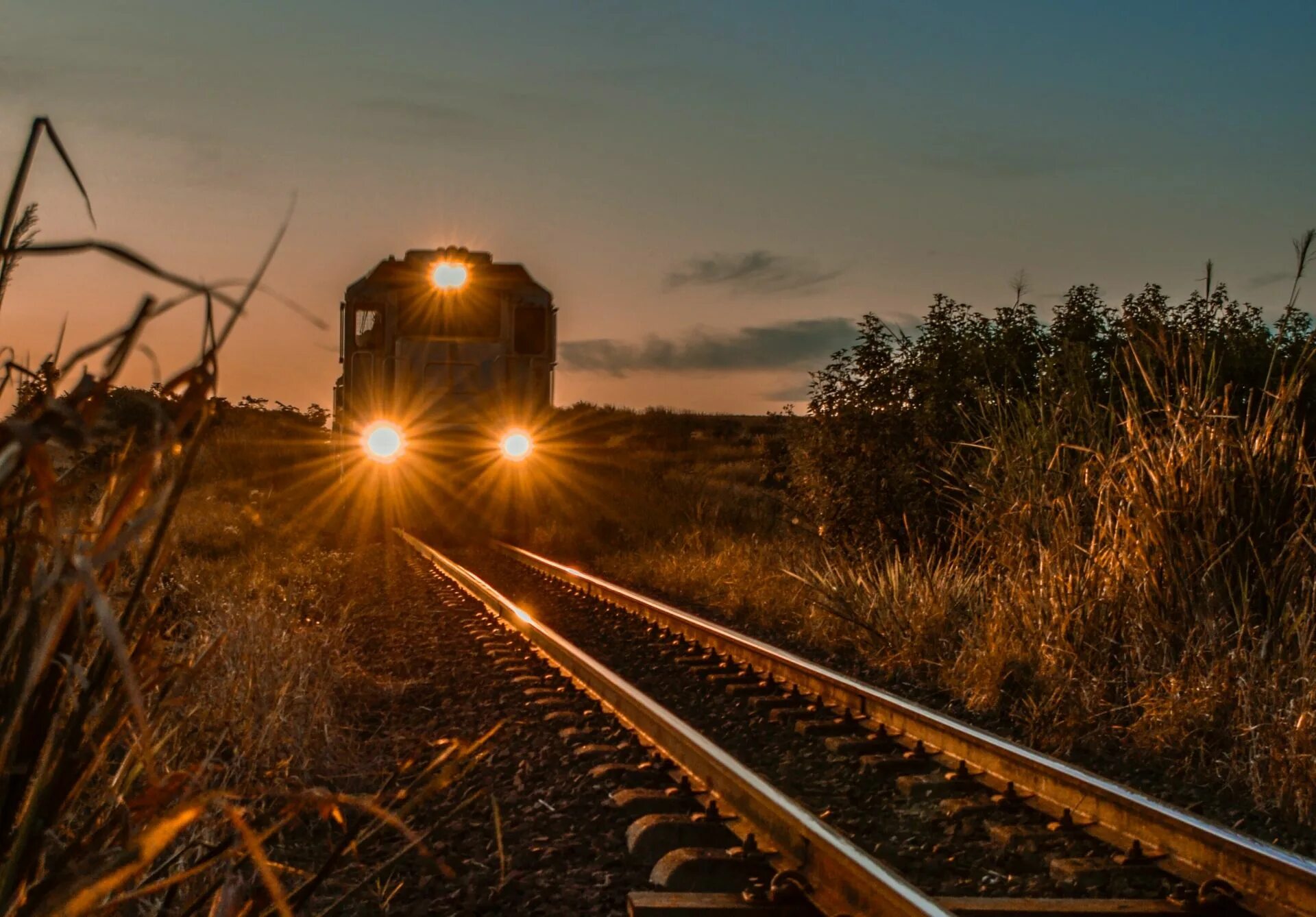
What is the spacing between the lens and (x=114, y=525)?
1.39 meters

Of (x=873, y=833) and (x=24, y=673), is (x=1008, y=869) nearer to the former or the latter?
(x=873, y=833)

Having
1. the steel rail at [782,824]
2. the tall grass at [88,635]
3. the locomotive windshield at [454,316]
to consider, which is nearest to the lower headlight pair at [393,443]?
the locomotive windshield at [454,316]

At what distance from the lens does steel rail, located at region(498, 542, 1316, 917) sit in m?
3.55

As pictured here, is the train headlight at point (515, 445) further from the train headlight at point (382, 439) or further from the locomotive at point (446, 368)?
the train headlight at point (382, 439)

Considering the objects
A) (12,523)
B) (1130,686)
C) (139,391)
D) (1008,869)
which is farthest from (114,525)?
(1130,686)

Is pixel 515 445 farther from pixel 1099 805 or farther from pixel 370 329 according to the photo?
pixel 1099 805

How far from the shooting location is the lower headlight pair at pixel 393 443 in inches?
701

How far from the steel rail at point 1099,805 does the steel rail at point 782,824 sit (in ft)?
3.41

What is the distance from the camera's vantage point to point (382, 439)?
17.8m

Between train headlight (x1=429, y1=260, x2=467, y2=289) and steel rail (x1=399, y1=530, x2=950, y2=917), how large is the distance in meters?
12.2

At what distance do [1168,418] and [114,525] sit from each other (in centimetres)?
623

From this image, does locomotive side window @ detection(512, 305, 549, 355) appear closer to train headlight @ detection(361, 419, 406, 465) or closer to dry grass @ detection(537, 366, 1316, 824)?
train headlight @ detection(361, 419, 406, 465)

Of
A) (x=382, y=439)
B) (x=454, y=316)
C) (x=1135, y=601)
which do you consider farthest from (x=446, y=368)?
(x=1135, y=601)

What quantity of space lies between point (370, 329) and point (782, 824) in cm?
1519
